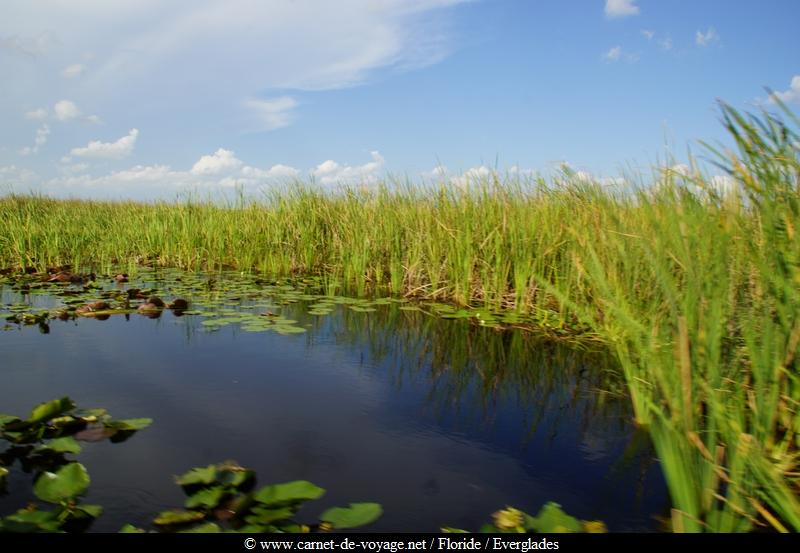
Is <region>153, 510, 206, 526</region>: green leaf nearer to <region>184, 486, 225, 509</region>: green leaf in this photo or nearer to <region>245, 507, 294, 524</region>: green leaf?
<region>184, 486, 225, 509</region>: green leaf

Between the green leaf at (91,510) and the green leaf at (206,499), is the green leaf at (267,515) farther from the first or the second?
the green leaf at (91,510)

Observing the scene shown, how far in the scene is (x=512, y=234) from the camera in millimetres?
5117

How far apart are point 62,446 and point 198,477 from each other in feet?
2.44

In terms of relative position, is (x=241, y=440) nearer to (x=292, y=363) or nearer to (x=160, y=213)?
(x=292, y=363)

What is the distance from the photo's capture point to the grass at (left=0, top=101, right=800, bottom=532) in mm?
1734

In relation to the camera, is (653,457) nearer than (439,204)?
Yes

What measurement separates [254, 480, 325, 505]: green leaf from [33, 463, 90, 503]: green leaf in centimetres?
67

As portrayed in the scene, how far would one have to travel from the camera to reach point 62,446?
2.20 metres

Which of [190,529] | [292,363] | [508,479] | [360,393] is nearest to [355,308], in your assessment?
[292,363]

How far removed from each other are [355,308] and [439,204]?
177 centimetres

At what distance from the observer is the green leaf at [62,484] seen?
184 cm

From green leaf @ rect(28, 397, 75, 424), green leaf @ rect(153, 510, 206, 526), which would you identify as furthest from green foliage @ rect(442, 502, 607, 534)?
green leaf @ rect(28, 397, 75, 424)

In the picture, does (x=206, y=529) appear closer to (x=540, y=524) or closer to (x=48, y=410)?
(x=540, y=524)

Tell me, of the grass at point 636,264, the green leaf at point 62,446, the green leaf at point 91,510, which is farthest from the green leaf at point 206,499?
the grass at point 636,264
